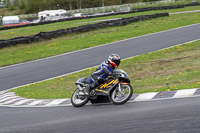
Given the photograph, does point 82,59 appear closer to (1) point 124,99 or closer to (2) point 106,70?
(2) point 106,70

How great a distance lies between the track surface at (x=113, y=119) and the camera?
22.0 feet

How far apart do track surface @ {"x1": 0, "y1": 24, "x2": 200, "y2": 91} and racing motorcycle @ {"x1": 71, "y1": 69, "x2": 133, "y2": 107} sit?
674 centimetres

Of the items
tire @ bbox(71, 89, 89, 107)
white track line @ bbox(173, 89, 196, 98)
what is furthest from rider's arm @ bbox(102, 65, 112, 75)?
white track line @ bbox(173, 89, 196, 98)

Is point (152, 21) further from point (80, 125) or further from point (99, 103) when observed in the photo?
point (80, 125)

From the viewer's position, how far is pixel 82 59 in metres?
20.2

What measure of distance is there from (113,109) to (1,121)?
11.3 ft

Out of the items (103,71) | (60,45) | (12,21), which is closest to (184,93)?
(103,71)

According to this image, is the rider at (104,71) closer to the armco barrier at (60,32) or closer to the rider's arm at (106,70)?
the rider's arm at (106,70)

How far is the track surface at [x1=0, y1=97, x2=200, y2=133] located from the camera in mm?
6703

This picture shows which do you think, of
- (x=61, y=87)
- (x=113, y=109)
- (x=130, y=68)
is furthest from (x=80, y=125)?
(x=130, y=68)

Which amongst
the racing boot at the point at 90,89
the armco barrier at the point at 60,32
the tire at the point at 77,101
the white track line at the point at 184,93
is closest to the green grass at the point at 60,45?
the armco barrier at the point at 60,32

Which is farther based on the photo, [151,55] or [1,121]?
[151,55]

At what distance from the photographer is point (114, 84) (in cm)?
932

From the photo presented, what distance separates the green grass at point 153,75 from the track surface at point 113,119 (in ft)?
6.63
